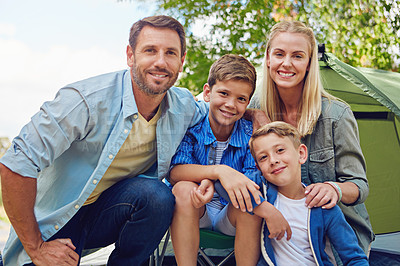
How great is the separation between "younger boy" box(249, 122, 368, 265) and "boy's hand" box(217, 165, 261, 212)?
0.41 ft

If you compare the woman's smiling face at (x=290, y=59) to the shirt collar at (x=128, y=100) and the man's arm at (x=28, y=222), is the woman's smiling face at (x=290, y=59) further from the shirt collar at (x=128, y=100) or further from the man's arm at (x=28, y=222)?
the man's arm at (x=28, y=222)

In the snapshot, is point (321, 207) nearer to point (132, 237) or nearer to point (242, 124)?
point (242, 124)

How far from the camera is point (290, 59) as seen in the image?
6.53ft

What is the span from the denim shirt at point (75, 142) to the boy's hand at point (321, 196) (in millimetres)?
618

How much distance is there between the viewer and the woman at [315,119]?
191 centimetres

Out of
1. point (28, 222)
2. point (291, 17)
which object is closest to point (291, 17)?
point (291, 17)

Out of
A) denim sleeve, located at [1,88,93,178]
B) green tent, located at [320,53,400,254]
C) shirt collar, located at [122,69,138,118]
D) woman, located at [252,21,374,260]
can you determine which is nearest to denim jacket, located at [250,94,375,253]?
woman, located at [252,21,374,260]

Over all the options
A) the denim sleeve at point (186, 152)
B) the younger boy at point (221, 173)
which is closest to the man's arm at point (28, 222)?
the younger boy at point (221, 173)

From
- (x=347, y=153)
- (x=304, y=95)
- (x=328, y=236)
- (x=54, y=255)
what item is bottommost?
(x=54, y=255)

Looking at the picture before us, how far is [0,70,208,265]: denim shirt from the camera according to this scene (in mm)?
1597

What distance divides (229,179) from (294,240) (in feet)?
1.25

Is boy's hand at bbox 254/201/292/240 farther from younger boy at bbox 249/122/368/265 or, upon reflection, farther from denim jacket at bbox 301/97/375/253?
denim jacket at bbox 301/97/375/253

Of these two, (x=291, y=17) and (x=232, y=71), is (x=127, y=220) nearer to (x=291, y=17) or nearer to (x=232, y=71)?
(x=232, y=71)

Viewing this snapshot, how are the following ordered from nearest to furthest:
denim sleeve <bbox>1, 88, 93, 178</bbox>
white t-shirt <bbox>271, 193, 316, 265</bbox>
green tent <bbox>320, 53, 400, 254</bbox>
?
denim sleeve <bbox>1, 88, 93, 178</bbox>
white t-shirt <bbox>271, 193, 316, 265</bbox>
green tent <bbox>320, 53, 400, 254</bbox>
